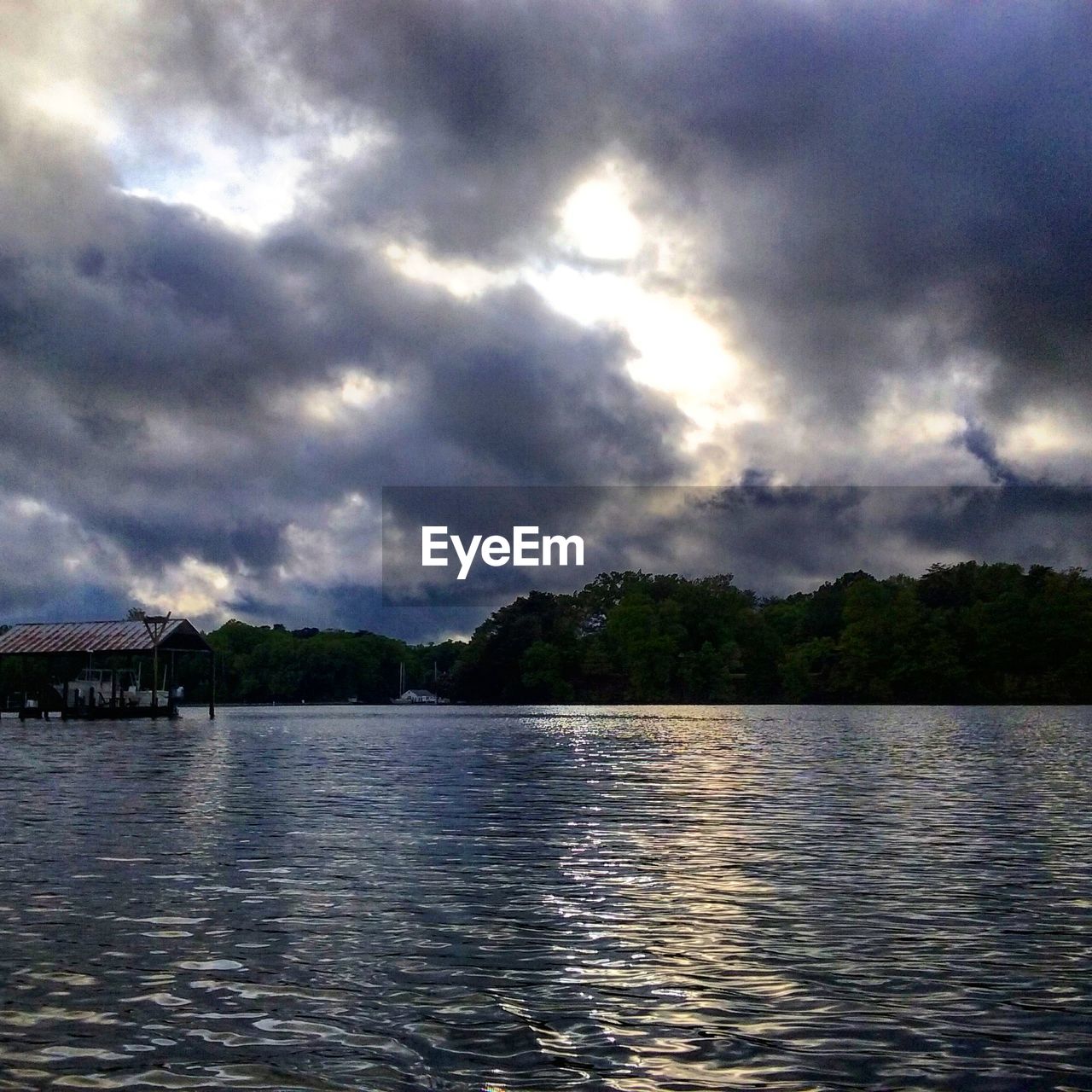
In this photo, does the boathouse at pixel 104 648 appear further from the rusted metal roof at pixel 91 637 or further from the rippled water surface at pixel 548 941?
the rippled water surface at pixel 548 941

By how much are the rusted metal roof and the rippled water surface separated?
63.2 metres

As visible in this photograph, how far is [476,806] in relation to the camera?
101 ft

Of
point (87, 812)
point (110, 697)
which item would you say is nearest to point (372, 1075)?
point (87, 812)

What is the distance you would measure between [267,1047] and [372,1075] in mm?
1088

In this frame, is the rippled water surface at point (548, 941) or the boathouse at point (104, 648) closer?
the rippled water surface at point (548, 941)

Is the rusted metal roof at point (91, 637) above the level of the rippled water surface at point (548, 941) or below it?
above

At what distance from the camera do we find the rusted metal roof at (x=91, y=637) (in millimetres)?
94125

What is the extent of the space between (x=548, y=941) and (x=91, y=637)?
87.5 metres

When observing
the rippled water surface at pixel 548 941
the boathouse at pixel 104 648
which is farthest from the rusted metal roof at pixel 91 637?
the rippled water surface at pixel 548 941

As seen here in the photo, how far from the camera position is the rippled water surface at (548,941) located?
9531mm

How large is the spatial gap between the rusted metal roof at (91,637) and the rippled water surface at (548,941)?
207 ft

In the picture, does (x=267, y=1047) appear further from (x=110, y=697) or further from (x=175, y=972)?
(x=110, y=697)

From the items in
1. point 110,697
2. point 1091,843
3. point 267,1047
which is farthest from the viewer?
point 110,697

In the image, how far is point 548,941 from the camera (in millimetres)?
14055
